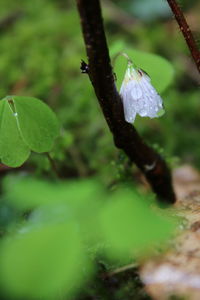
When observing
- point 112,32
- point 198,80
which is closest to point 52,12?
point 112,32

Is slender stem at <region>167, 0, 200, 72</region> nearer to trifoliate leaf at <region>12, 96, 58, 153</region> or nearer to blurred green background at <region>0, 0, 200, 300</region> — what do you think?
blurred green background at <region>0, 0, 200, 300</region>

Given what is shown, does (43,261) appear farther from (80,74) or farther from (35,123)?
(80,74)

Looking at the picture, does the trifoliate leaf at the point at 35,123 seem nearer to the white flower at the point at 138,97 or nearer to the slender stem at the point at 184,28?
the white flower at the point at 138,97

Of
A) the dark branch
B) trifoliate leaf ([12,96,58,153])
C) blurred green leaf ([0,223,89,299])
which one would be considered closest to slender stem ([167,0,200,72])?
the dark branch

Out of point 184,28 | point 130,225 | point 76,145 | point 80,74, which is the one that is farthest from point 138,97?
point 80,74

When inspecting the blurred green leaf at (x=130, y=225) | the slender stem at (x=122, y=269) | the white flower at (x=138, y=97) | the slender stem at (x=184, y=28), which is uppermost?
the slender stem at (x=184, y=28)

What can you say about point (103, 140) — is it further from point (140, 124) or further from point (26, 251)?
point (26, 251)

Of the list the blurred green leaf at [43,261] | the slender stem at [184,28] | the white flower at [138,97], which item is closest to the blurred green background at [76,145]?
the blurred green leaf at [43,261]
